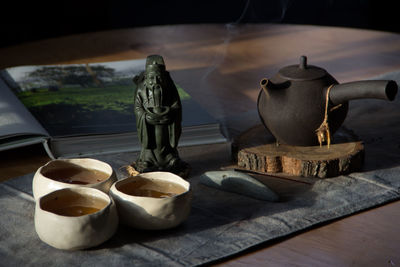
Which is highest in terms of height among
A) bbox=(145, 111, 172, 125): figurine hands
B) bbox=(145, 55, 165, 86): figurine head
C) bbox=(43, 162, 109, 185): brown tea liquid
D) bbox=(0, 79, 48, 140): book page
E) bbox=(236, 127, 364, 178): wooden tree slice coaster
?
bbox=(145, 55, 165, 86): figurine head

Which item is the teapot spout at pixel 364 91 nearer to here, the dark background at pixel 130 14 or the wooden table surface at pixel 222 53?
the wooden table surface at pixel 222 53

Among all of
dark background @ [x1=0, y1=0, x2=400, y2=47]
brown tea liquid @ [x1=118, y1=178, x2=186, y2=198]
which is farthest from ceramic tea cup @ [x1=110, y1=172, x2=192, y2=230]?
dark background @ [x1=0, y1=0, x2=400, y2=47]

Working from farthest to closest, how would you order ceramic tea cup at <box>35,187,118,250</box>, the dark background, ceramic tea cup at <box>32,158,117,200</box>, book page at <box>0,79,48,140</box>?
1. the dark background
2. book page at <box>0,79,48,140</box>
3. ceramic tea cup at <box>32,158,117,200</box>
4. ceramic tea cup at <box>35,187,118,250</box>

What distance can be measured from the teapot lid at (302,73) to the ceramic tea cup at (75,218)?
49cm

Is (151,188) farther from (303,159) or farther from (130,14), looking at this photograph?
(130,14)

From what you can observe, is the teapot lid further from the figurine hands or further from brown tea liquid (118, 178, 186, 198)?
brown tea liquid (118, 178, 186, 198)

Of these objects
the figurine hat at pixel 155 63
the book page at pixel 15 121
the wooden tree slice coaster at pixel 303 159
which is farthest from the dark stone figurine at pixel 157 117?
the book page at pixel 15 121

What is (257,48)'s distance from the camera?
192 centimetres

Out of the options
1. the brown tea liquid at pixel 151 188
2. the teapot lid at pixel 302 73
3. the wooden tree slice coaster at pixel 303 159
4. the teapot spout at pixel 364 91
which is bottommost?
the wooden tree slice coaster at pixel 303 159

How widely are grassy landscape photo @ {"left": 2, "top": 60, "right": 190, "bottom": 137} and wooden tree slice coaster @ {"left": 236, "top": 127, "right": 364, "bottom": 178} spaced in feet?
0.94

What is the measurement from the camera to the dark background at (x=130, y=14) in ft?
8.98

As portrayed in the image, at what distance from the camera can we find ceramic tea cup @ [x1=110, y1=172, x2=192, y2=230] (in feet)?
2.93

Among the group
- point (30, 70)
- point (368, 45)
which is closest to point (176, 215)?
point (30, 70)

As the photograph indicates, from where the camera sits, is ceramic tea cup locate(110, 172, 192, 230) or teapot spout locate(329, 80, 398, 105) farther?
teapot spout locate(329, 80, 398, 105)
